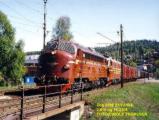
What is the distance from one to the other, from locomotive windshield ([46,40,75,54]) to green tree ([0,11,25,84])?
19174 millimetres

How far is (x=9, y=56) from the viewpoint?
42.3m

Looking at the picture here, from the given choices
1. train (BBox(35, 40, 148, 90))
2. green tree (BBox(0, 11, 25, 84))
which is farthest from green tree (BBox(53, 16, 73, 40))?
train (BBox(35, 40, 148, 90))

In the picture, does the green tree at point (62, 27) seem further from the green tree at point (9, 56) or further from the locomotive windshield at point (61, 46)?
the locomotive windshield at point (61, 46)

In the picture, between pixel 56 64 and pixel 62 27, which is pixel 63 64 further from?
pixel 62 27

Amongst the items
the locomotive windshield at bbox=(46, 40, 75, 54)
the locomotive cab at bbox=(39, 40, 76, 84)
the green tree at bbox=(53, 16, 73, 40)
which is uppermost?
the green tree at bbox=(53, 16, 73, 40)

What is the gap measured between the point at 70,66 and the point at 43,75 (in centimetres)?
197

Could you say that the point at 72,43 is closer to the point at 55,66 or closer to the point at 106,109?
the point at 55,66

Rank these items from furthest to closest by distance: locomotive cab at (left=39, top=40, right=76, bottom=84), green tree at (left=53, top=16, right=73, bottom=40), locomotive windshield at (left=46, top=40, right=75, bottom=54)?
green tree at (left=53, top=16, right=73, bottom=40), locomotive windshield at (left=46, top=40, right=75, bottom=54), locomotive cab at (left=39, top=40, right=76, bottom=84)

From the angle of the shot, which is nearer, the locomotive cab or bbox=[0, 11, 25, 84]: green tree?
the locomotive cab

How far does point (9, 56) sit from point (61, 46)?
20336 millimetres

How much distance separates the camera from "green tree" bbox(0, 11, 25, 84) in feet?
137

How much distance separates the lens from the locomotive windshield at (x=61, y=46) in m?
23.4

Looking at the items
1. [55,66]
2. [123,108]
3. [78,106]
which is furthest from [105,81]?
[78,106]

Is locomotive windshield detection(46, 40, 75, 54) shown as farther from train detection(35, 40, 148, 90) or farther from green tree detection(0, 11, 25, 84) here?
green tree detection(0, 11, 25, 84)
